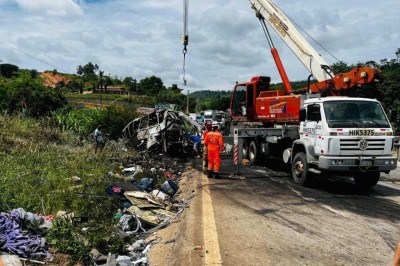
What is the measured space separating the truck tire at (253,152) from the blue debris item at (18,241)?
11.2 m

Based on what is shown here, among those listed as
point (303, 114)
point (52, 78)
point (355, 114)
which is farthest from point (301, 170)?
point (52, 78)

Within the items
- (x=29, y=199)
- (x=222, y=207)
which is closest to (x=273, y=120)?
(x=222, y=207)

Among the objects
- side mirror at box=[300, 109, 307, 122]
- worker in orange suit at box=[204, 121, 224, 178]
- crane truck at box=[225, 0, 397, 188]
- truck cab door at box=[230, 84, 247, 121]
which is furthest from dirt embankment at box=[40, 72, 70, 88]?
side mirror at box=[300, 109, 307, 122]

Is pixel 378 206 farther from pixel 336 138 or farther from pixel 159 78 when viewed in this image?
pixel 159 78

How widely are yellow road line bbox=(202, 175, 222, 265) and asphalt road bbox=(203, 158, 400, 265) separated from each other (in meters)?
0.07

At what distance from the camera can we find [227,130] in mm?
18219

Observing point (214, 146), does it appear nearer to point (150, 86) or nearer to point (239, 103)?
point (239, 103)

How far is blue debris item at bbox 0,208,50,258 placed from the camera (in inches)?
174

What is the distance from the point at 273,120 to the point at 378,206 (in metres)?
6.22

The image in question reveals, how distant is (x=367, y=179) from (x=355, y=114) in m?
1.92

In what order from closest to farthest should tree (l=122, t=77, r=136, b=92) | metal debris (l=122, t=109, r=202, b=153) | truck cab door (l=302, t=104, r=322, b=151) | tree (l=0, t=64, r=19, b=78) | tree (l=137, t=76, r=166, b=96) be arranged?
truck cab door (l=302, t=104, r=322, b=151) < metal debris (l=122, t=109, r=202, b=153) < tree (l=137, t=76, r=166, b=96) < tree (l=122, t=77, r=136, b=92) < tree (l=0, t=64, r=19, b=78)

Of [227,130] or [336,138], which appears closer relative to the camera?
[336,138]

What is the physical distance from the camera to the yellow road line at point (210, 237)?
4566 millimetres

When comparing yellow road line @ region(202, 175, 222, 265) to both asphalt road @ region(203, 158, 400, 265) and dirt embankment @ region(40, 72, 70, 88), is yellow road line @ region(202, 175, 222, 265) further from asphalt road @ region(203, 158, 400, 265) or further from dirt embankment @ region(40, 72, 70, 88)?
dirt embankment @ region(40, 72, 70, 88)
